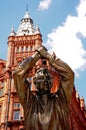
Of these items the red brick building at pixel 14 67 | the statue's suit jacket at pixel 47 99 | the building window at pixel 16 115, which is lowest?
the statue's suit jacket at pixel 47 99

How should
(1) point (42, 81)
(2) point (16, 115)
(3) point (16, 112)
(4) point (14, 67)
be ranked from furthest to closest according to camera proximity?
(4) point (14, 67)
(3) point (16, 112)
(2) point (16, 115)
(1) point (42, 81)

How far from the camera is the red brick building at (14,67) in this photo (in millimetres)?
35406

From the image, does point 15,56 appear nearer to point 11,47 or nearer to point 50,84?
point 11,47

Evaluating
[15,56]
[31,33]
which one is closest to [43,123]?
[15,56]

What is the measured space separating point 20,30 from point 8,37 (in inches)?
85.3

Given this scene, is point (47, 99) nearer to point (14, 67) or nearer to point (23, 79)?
point (23, 79)

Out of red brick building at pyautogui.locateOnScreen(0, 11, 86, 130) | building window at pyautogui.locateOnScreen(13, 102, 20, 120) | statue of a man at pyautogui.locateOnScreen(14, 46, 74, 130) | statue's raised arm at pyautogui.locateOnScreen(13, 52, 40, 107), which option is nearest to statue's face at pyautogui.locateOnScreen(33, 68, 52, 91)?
statue of a man at pyautogui.locateOnScreen(14, 46, 74, 130)

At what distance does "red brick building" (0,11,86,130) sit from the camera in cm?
3541

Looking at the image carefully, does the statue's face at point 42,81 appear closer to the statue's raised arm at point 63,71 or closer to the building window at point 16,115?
the statue's raised arm at point 63,71

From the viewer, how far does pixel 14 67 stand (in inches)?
1549

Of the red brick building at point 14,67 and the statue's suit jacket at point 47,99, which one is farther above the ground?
the red brick building at point 14,67

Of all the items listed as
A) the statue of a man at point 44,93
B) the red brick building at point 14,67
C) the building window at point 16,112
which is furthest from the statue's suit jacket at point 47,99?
the building window at point 16,112

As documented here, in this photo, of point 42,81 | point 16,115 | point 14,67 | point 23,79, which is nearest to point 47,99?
point 42,81

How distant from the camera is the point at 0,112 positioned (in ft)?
122
